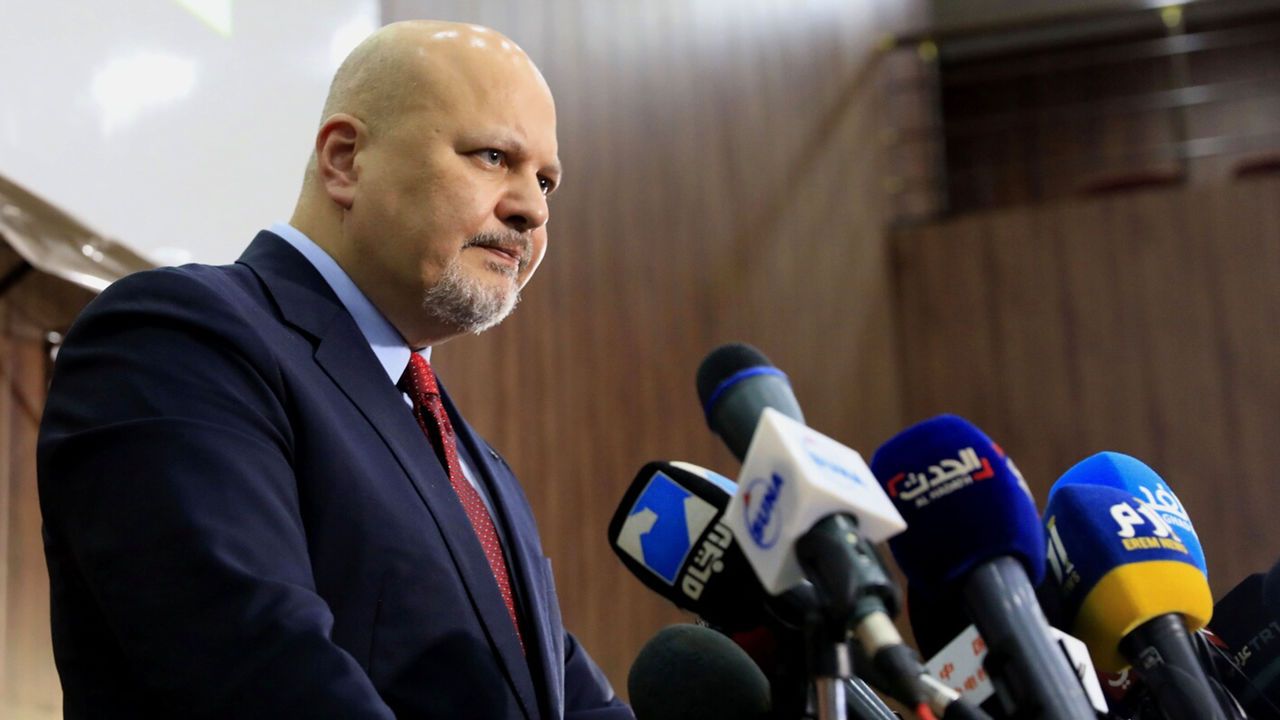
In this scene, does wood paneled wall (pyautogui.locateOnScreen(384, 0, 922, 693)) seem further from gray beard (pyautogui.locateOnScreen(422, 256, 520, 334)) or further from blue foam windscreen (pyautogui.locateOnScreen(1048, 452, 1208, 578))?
blue foam windscreen (pyautogui.locateOnScreen(1048, 452, 1208, 578))

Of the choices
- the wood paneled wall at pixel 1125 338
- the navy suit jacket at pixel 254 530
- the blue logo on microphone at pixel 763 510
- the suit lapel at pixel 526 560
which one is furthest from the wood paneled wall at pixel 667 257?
the blue logo on microphone at pixel 763 510

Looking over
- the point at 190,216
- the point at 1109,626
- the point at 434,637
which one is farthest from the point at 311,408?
the point at 190,216

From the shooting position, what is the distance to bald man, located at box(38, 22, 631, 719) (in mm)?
1033

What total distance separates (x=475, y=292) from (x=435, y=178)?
0.14m

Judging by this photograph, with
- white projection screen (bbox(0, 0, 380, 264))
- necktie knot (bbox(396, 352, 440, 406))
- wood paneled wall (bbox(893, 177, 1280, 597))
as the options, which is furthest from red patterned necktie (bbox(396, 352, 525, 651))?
wood paneled wall (bbox(893, 177, 1280, 597))

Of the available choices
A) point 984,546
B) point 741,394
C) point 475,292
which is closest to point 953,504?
point 984,546

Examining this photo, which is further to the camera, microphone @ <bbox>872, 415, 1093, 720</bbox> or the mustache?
the mustache

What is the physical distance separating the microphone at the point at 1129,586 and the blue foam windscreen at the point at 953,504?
0.13m

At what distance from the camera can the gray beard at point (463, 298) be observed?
4.94 feet

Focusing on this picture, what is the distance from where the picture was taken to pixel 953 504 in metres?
1.01

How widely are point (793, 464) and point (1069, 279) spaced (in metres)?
5.21

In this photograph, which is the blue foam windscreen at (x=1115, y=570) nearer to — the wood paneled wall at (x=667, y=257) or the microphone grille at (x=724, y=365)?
the microphone grille at (x=724, y=365)

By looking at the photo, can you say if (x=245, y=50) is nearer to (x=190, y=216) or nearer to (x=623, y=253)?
(x=190, y=216)

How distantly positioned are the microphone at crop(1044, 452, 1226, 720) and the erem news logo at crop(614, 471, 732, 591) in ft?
1.07
